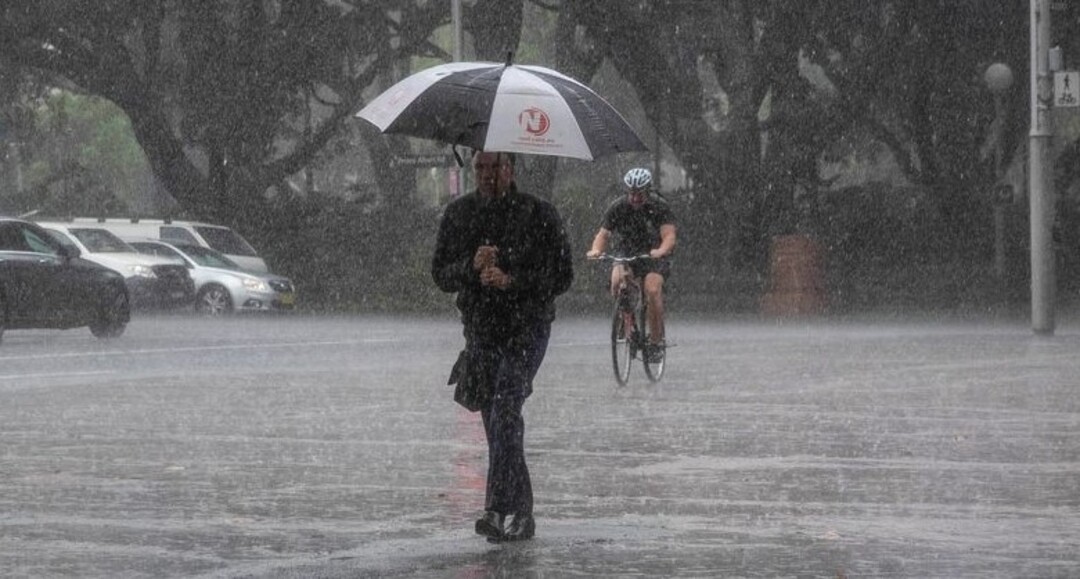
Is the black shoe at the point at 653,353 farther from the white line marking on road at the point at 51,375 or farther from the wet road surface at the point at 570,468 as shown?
the white line marking on road at the point at 51,375

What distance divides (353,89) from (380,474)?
33735 millimetres

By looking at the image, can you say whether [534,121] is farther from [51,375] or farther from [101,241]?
[101,241]

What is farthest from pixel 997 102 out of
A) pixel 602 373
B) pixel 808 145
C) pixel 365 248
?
pixel 602 373

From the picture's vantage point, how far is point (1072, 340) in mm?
27016

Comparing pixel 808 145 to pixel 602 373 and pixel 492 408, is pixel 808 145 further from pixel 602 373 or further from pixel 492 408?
pixel 492 408

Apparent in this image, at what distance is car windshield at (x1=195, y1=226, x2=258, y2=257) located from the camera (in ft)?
139

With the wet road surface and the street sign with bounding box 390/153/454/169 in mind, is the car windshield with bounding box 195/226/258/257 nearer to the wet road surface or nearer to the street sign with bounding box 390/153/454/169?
the street sign with bounding box 390/153/454/169

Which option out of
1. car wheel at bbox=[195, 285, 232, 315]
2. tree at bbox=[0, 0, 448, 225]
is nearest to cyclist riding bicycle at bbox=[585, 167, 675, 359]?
car wheel at bbox=[195, 285, 232, 315]

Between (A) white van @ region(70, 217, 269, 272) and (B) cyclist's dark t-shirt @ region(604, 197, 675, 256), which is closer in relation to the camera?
(B) cyclist's dark t-shirt @ region(604, 197, 675, 256)

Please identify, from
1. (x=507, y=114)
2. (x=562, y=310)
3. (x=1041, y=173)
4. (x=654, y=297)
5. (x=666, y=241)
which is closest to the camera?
(x=507, y=114)

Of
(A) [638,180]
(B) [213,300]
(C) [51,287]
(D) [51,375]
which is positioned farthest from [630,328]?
(B) [213,300]

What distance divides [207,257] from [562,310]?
6.55 metres

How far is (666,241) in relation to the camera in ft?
64.1

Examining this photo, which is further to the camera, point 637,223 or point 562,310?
point 562,310
